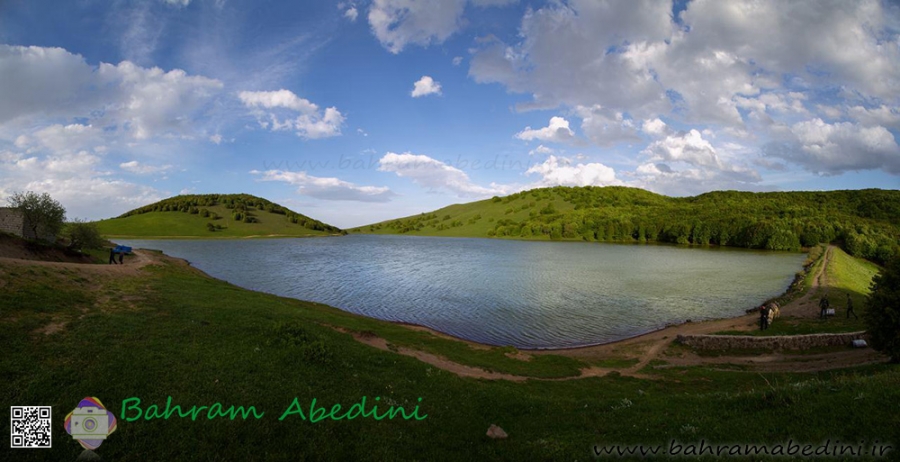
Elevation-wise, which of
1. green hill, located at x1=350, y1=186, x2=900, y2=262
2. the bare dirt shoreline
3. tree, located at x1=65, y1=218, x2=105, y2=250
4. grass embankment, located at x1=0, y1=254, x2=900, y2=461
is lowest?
the bare dirt shoreline

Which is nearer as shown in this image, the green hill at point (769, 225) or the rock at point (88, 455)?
the rock at point (88, 455)

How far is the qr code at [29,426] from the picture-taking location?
7734 millimetres

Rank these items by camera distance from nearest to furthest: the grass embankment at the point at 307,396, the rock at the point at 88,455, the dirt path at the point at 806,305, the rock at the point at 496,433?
the rock at the point at 88,455, the grass embankment at the point at 307,396, the rock at the point at 496,433, the dirt path at the point at 806,305

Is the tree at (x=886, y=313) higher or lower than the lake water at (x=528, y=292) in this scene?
higher

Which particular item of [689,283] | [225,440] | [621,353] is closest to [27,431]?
[225,440]

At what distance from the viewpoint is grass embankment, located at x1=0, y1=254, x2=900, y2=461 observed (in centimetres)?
845

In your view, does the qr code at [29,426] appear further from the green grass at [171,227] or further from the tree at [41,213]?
the green grass at [171,227]

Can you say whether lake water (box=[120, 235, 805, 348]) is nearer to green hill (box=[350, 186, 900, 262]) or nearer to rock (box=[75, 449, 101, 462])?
rock (box=[75, 449, 101, 462])

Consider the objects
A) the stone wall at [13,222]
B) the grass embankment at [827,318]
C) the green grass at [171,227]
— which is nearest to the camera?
the grass embankment at [827,318]

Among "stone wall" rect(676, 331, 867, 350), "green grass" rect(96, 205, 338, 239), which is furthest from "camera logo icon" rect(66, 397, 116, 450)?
"green grass" rect(96, 205, 338, 239)

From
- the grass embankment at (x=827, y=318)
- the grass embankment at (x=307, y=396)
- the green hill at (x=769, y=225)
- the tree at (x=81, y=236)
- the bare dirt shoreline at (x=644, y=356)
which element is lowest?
A: the bare dirt shoreline at (x=644, y=356)

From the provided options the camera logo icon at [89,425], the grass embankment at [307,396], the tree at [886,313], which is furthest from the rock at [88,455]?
the tree at [886,313]

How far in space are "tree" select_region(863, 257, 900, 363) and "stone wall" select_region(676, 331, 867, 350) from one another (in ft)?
21.0

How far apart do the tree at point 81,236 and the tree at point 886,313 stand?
254 ft
